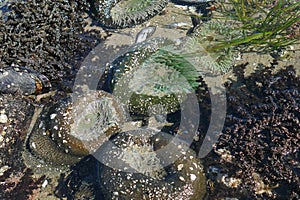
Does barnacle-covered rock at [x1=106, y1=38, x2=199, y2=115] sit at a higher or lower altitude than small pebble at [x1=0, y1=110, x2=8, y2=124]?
higher

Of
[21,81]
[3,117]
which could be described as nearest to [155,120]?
[21,81]

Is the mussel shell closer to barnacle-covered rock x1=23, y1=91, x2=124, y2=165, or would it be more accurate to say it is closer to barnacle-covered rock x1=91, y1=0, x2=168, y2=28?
barnacle-covered rock x1=23, y1=91, x2=124, y2=165

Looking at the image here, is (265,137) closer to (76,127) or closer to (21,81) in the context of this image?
(76,127)

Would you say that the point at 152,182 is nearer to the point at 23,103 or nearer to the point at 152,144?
the point at 152,144

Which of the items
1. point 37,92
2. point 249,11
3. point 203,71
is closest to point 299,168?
point 203,71

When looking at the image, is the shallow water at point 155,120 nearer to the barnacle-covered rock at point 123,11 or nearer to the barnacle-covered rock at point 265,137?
the barnacle-covered rock at point 265,137

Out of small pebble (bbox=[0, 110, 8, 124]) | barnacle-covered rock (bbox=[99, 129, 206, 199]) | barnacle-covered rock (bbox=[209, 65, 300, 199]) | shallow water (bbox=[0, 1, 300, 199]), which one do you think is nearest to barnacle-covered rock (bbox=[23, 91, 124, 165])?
shallow water (bbox=[0, 1, 300, 199])

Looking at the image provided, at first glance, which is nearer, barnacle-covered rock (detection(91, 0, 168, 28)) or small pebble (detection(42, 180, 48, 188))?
small pebble (detection(42, 180, 48, 188))
